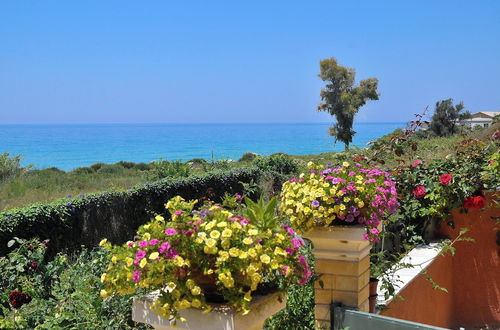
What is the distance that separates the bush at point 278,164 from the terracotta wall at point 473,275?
985 cm

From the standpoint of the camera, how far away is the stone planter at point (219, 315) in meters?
1.30

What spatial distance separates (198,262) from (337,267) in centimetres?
97

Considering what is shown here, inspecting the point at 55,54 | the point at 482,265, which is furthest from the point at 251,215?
the point at 55,54

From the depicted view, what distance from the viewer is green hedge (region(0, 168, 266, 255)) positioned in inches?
270

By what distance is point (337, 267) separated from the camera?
215cm

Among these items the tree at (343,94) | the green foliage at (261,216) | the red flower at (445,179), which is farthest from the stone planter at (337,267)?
the tree at (343,94)

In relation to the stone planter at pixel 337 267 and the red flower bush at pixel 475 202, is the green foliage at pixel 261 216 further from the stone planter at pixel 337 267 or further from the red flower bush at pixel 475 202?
the red flower bush at pixel 475 202

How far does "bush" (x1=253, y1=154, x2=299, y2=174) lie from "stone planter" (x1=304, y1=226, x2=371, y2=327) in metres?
11.5

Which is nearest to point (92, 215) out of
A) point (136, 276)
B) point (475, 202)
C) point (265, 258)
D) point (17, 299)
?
point (17, 299)

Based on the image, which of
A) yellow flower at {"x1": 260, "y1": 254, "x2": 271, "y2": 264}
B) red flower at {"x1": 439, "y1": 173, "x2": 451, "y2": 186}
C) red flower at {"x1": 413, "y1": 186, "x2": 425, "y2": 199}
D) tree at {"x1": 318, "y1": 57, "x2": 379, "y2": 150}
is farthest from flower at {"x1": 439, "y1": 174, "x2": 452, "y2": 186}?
tree at {"x1": 318, "y1": 57, "x2": 379, "y2": 150}

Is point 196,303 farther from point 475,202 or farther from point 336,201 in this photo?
point 475,202

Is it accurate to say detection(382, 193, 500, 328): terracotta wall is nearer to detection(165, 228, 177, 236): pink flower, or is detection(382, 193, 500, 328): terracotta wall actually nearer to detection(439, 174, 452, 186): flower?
detection(439, 174, 452, 186): flower

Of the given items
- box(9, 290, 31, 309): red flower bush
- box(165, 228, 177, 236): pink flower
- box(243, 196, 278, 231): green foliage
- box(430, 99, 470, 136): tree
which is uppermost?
box(430, 99, 470, 136): tree

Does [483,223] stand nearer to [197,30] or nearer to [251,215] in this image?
[251,215]
